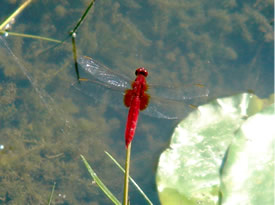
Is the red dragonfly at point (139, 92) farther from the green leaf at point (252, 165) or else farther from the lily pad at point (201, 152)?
the green leaf at point (252, 165)

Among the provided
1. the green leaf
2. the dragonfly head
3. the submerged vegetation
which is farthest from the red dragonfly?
the green leaf

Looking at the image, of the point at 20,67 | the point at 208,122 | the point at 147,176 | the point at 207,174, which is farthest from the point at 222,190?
the point at 20,67

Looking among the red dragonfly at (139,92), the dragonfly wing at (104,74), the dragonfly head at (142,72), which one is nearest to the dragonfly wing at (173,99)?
the red dragonfly at (139,92)

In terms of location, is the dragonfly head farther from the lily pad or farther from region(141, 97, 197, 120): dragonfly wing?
the lily pad

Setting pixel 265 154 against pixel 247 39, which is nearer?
pixel 265 154

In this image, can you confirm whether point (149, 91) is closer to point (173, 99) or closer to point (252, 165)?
point (173, 99)

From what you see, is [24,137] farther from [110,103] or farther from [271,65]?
[271,65]

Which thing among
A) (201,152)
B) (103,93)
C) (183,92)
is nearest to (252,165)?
(201,152)
